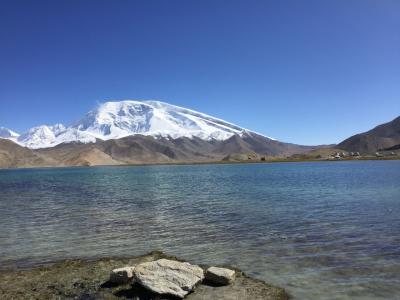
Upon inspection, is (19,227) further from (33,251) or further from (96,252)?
(96,252)

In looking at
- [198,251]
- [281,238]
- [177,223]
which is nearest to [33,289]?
[198,251]

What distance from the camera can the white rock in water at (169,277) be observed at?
16344 millimetres

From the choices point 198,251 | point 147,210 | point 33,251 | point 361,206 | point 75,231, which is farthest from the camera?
point 147,210

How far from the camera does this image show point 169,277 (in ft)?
55.4

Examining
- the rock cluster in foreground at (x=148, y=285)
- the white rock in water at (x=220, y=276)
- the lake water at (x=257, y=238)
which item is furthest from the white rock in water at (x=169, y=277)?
the lake water at (x=257, y=238)

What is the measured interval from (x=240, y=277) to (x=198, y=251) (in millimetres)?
5610

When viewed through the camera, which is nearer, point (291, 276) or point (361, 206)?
point (291, 276)

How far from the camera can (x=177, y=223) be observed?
34.2m

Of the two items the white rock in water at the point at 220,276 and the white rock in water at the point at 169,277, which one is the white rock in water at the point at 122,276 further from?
the white rock in water at the point at 220,276

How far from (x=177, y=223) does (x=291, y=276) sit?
16498 mm

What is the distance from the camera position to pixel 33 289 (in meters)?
17.9

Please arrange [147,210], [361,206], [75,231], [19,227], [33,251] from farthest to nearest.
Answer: [147,210], [361,206], [19,227], [75,231], [33,251]

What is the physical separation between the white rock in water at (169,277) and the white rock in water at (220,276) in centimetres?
35

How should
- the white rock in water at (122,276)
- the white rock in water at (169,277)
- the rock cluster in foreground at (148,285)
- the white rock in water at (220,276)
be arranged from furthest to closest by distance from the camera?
the white rock in water at (122,276), the white rock in water at (220,276), the rock cluster in foreground at (148,285), the white rock in water at (169,277)
